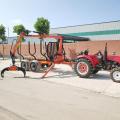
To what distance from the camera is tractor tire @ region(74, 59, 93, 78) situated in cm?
1277

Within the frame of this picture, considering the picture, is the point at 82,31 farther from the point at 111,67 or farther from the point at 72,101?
the point at 72,101

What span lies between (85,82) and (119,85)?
4.96 ft

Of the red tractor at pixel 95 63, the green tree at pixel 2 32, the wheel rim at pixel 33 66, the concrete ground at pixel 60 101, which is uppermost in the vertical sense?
the green tree at pixel 2 32

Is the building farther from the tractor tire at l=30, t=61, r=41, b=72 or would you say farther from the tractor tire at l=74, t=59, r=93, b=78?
the tractor tire at l=74, t=59, r=93, b=78

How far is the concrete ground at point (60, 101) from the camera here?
622 cm

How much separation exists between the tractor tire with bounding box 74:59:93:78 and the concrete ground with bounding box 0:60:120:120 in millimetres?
1857

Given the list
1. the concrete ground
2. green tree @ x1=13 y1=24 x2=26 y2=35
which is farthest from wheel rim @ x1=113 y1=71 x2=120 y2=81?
green tree @ x1=13 y1=24 x2=26 y2=35

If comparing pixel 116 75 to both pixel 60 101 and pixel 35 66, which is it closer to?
pixel 60 101

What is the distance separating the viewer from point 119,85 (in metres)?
10.7

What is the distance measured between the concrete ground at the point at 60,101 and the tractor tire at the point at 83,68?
1857mm

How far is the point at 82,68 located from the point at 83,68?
6cm

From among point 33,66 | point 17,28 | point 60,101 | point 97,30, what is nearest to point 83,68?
point 33,66

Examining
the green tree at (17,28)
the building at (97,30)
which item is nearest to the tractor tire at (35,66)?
the green tree at (17,28)

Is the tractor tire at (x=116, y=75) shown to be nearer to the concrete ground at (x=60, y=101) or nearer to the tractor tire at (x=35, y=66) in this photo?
the concrete ground at (x=60, y=101)
